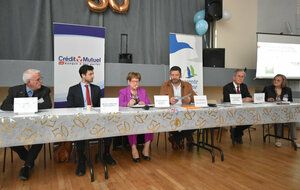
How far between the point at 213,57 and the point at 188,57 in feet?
2.34

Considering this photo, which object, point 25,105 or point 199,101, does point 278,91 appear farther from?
point 25,105

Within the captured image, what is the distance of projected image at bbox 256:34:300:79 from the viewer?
15.1 ft

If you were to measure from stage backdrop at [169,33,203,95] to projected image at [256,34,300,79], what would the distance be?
1462mm

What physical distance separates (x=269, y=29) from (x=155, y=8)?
337 centimetres

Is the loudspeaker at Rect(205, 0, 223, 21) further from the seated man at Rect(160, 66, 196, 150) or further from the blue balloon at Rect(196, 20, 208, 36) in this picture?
the seated man at Rect(160, 66, 196, 150)

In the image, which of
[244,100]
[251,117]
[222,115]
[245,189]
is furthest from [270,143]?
[245,189]

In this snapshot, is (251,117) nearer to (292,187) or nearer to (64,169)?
(292,187)

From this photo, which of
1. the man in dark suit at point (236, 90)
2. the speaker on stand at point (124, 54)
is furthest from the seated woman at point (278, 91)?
the speaker on stand at point (124, 54)

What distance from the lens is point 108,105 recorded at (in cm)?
197

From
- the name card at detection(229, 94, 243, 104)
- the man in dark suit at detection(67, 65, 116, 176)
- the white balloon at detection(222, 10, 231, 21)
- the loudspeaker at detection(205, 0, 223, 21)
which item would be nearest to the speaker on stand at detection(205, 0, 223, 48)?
the loudspeaker at detection(205, 0, 223, 21)

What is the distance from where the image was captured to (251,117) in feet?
8.41

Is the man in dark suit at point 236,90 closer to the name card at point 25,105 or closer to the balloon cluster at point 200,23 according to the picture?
the balloon cluster at point 200,23

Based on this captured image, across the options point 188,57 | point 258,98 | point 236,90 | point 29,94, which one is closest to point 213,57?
point 188,57

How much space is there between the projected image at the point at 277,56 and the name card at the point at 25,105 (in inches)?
178
